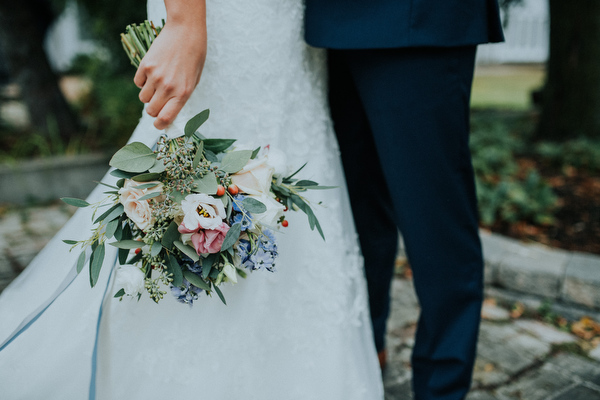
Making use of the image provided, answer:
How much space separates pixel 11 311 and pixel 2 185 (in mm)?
2693

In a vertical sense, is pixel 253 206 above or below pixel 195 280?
above

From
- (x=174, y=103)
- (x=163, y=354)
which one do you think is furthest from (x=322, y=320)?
(x=174, y=103)

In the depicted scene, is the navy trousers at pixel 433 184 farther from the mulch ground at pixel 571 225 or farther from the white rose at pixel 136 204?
the mulch ground at pixel 571 225

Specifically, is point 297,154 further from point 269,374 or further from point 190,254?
point 269,374

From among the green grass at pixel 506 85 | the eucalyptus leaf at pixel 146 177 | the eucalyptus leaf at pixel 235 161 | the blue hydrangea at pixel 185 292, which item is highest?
the eucalyptus leaf at pixel 235 161

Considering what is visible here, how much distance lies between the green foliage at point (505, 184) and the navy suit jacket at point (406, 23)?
1.93 m

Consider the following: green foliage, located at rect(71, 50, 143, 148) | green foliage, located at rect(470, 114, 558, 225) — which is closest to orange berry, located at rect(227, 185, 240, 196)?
green foliage, located at rect(470, 114, 558, 225)

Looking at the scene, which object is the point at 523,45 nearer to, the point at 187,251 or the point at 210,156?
the point at 210,156

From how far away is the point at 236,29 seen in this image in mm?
1113

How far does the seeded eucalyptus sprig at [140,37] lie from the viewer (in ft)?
3.36

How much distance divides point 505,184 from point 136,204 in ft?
8.49

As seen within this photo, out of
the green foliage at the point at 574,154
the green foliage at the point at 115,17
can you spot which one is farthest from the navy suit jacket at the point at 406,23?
the green foliage at the point at 574,154

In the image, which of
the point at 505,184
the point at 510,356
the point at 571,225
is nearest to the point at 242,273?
the point at 510,356

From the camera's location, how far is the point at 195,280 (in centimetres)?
96
